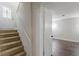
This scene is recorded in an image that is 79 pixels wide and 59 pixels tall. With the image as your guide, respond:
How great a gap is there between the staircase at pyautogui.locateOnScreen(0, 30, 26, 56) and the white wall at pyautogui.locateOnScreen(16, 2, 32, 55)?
0.21ft

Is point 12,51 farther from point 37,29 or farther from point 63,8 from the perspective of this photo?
point 63,8

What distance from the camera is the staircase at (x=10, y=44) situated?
1.36m

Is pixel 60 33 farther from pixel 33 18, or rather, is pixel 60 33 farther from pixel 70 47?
pixel 33 18

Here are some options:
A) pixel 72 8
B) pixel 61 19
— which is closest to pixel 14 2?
A: pixel 61 19

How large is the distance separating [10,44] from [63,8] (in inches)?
32.0

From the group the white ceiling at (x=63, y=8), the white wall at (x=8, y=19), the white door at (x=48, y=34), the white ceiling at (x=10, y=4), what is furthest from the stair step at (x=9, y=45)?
the white ceiling at (x=63, y=8)

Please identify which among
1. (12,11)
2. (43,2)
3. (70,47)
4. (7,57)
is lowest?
(7,57)

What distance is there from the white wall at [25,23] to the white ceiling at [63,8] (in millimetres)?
264

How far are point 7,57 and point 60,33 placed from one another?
2.45 feet

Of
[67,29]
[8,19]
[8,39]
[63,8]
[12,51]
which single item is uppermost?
[63,8]

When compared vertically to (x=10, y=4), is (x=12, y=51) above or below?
below

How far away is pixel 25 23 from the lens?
1.44 meters

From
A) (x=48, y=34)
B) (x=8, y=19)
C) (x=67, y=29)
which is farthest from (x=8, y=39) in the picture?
(x=67, y=29)

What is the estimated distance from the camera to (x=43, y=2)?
55.9 inches
